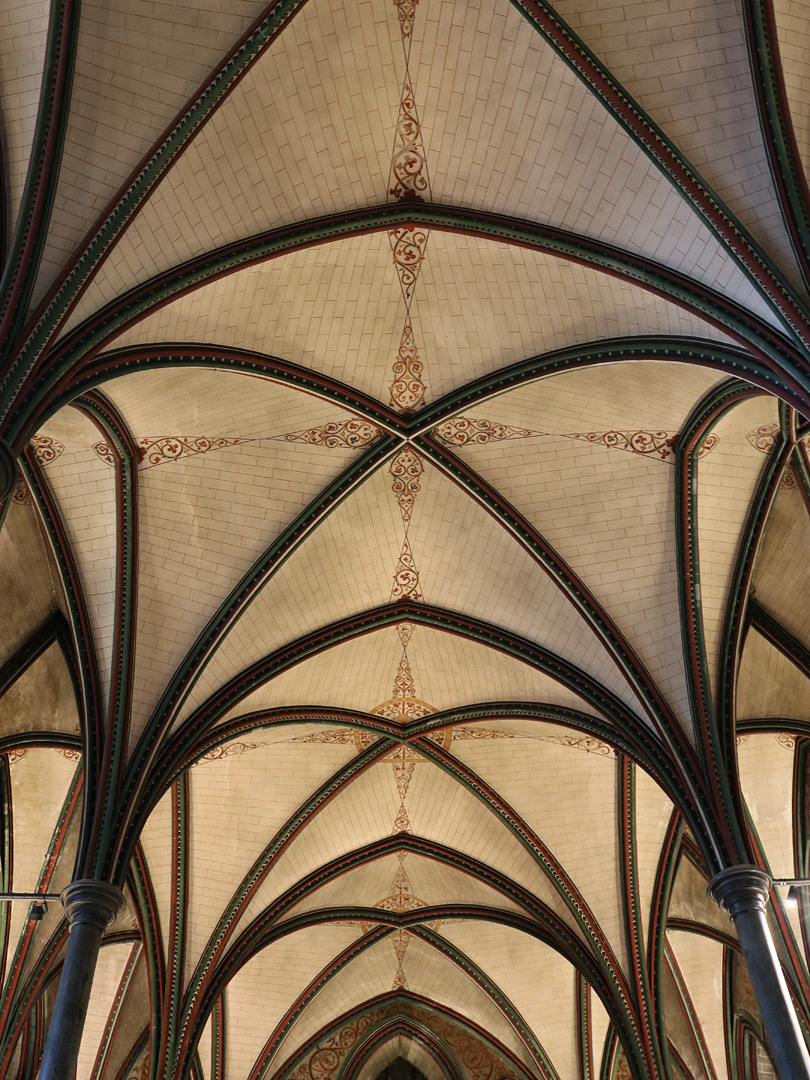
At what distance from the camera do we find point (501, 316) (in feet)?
39.7

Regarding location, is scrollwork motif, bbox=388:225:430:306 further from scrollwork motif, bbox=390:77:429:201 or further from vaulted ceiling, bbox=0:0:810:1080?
scrollwork motif, bbox=390:77:429:201

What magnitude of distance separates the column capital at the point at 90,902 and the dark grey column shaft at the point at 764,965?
6.12 metres

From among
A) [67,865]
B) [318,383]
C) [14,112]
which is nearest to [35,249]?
[14,112]

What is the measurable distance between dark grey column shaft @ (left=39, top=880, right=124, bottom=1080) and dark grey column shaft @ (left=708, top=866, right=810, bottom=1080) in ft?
20.1

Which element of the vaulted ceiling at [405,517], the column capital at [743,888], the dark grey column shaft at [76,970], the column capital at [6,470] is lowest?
the dark grey column shaft at [76,970]

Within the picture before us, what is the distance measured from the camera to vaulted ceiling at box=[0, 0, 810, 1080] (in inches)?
381

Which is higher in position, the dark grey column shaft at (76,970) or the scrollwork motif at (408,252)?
the scrollwork motif at (408,252)

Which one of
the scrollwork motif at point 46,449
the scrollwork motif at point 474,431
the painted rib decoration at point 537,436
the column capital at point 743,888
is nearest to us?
the column capital at point 743,888

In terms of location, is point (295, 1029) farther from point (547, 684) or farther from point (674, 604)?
point (674, 604)

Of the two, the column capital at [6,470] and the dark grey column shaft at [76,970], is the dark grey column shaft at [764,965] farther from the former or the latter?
the column capital at [6,470]

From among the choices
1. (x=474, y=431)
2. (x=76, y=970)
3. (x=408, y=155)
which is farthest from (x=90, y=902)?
(x=408, y=155)

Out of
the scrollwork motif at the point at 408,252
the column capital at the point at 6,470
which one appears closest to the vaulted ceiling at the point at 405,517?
the scrollwork motif at the point at 408,252

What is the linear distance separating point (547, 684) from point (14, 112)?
30.6 feet

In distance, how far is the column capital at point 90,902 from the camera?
35.7 ft
